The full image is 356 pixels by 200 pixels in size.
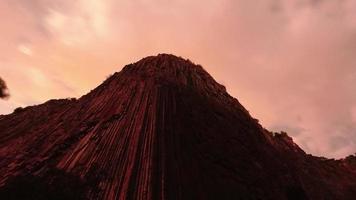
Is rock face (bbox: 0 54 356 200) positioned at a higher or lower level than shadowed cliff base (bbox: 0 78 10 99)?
lower

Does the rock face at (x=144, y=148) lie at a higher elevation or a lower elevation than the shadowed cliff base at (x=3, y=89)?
lower

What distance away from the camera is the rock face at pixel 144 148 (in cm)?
1683

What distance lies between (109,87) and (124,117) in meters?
6.13

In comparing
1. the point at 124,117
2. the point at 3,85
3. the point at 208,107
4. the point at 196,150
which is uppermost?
the point at 3,85

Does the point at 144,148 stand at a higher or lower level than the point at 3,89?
lower

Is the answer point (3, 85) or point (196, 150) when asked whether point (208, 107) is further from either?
point (3, 85)

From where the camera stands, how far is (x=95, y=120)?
21516 mm

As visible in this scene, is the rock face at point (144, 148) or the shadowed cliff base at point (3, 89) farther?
the shadowed cliff base at point (3, 89)

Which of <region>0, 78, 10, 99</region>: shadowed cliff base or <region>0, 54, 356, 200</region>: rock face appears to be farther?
<region>0, 78, 10, 99</region>: shadowed cliff base

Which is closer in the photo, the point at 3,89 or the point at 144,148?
the point at 144,148

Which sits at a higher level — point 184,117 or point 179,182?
point 184,117

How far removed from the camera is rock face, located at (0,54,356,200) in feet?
55.2

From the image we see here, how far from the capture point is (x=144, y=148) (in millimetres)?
18734

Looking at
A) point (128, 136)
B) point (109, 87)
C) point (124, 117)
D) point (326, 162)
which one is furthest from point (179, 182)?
point (326, 162)
